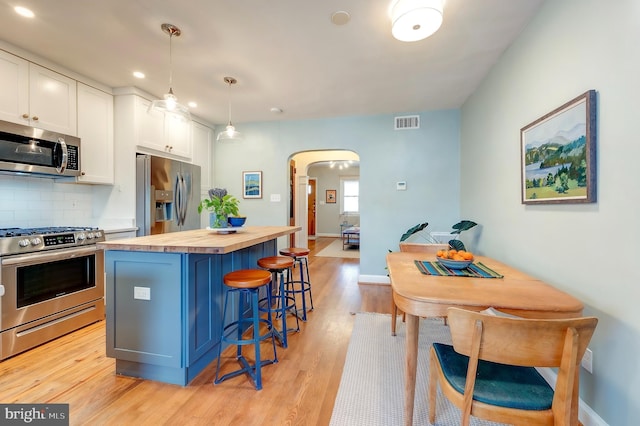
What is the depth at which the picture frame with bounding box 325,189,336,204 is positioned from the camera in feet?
33.7

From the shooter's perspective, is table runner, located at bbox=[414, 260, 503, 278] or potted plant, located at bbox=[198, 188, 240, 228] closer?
table runner, located at bbox=[414, 260, 503, 278]

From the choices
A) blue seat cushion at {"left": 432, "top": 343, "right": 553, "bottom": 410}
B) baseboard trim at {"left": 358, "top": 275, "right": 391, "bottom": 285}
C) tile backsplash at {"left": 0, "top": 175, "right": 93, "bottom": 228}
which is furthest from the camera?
baseboard trim at {"left": 358, "top": 275, "right": 391, "bottom": 285}

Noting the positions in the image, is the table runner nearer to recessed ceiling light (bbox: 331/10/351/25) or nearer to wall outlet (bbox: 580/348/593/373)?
wall outlet (bbox: 580/348/593/373)

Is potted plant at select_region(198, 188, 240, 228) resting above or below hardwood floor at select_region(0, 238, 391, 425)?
above

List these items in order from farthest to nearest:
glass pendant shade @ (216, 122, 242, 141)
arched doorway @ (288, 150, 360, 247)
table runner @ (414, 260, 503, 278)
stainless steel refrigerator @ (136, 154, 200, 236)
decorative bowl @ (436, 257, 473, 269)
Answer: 1. arched doorway @ (288, 150, 360, 247)
2. stainless steel refrigerator @ (136, 154, 200, 236)
3. glass pendant shade @ (216, 122, 242, 141)
4. decorative bowl @ (436, 257, 473, 269)
5. table runner @ (414, 260, 503, 278)

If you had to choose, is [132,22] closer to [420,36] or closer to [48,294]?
[420,36]

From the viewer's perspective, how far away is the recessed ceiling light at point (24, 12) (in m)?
1.94

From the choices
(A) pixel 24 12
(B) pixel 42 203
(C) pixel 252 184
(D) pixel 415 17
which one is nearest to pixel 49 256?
(B) pixel 42 203

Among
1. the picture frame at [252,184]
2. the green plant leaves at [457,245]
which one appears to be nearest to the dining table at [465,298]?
the green plant leaves at [457,245]

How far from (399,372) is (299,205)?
16.6 feet

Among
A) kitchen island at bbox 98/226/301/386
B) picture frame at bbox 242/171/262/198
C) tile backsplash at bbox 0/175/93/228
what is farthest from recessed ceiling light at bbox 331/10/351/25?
tile backsplash at bbox 0/175/93/228

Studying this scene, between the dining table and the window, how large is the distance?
8.43m

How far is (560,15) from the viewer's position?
1707mm

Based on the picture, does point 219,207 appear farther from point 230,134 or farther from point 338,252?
point 338,252
